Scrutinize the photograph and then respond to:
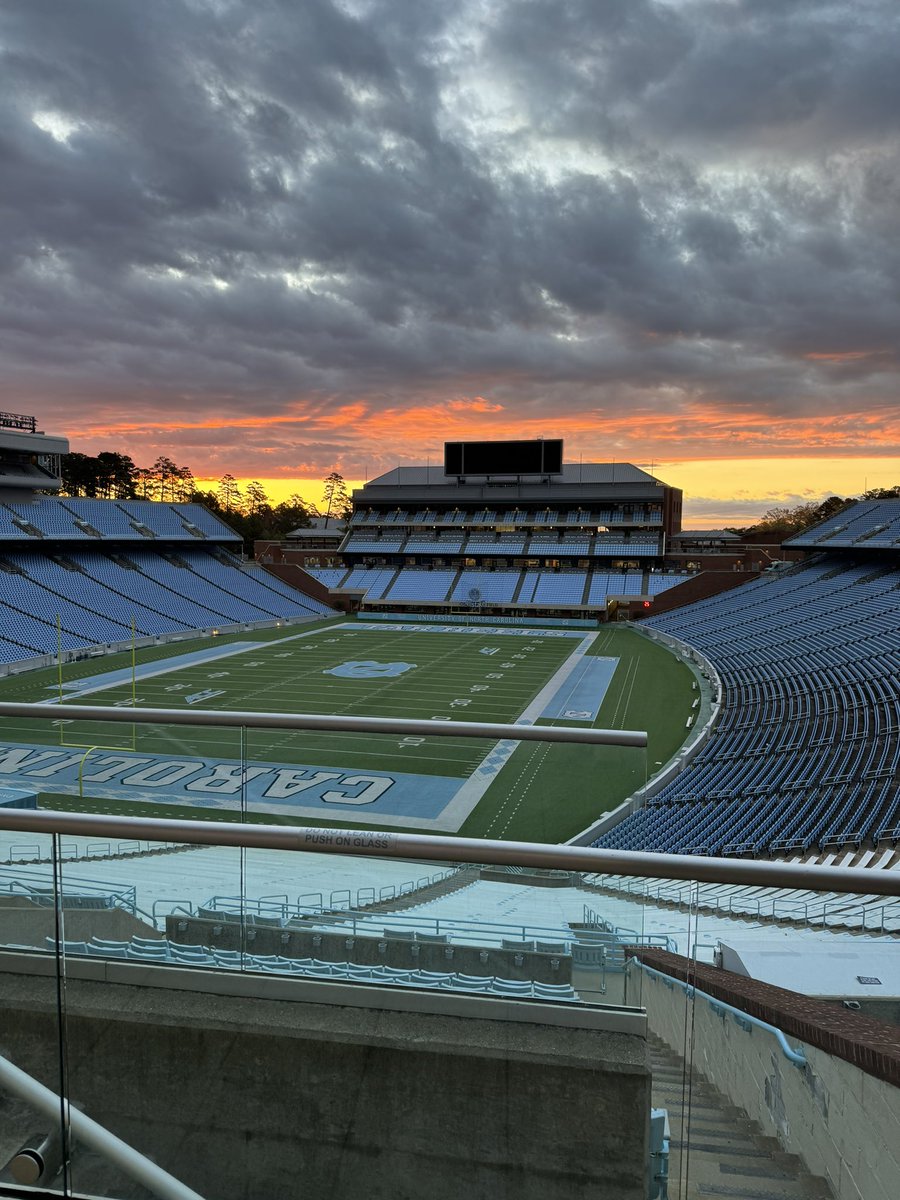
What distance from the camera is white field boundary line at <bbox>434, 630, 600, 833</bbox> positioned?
11.8ft

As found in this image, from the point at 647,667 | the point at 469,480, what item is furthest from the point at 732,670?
the point at 469,480

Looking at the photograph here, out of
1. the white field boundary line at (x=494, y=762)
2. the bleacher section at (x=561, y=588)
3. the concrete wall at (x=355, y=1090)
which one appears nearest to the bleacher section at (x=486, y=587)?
the bleacher section at (x=561, y=588)

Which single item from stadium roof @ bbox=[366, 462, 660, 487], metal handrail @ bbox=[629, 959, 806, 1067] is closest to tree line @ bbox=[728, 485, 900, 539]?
stadium roof @ bbox=[366, 462, 660, 487]

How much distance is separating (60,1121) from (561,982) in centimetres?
153

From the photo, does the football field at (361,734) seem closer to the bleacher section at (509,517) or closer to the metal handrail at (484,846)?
the metal handrail at (484,846)

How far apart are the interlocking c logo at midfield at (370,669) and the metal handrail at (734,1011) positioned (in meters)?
34.2

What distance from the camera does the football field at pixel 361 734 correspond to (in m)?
3.26

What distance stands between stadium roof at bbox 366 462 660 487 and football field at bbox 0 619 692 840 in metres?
19.3

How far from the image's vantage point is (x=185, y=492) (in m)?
112

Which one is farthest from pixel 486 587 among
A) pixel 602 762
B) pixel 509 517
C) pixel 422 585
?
pixel 602 762

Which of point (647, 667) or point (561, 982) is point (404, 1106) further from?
point (647, 667)

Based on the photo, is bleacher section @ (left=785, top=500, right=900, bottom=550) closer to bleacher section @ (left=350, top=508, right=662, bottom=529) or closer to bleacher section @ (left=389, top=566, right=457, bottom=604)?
bleacher section @ (left=350, top=508, right=662, bottom=529)

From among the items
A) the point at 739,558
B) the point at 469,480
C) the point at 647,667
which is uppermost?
the point at 469,480

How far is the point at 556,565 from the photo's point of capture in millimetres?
65188
